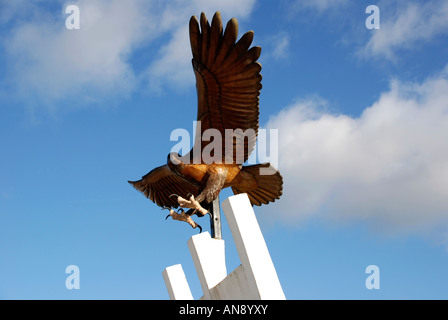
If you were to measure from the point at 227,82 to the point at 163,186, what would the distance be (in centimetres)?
197

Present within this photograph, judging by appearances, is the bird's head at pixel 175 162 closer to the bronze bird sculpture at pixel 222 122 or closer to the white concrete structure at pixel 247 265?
the bronze bird sculpture at pixel 222 122

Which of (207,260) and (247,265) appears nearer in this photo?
(247,265)

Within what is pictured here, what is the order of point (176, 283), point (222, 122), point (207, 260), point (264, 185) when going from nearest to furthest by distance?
point (207, 260)
point (222, 122)
point (176, 283)
point (264, 185)

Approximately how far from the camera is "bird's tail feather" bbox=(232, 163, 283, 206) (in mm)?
6586

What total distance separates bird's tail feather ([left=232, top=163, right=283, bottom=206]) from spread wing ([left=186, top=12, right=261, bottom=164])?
490mm

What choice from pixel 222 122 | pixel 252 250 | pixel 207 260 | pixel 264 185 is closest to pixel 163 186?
pixel 264 185

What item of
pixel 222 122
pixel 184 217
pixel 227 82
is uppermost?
pixel 227 82

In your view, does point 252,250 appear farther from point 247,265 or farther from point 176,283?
point 176,283

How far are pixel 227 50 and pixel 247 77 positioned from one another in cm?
38

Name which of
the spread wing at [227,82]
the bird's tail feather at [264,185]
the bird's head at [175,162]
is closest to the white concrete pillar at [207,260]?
the bird's head at [175,162]

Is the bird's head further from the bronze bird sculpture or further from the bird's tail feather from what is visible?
the bird's tail feather

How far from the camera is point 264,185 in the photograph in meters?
6.76
